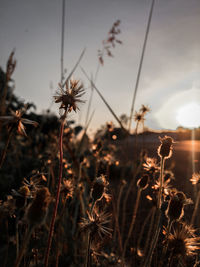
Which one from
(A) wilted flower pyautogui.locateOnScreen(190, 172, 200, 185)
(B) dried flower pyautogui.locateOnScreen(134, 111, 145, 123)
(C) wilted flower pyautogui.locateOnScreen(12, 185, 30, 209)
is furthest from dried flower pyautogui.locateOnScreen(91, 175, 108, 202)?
(B) dried flower pyautogui.locateOnScreen(134, 111, 145, 123)

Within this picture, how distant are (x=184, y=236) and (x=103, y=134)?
2.05 metres

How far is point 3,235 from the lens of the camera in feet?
7.55

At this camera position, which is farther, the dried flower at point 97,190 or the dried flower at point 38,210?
the dried flower at point 97,190

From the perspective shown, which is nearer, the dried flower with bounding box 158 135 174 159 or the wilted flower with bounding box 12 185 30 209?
the wilted flower with bounding box 12 185 30 209

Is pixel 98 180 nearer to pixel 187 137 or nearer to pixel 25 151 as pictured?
pixel 187 137

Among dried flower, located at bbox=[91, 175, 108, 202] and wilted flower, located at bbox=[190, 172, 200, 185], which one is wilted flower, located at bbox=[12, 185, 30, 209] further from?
wilted flower, located at bbox=[190, 172, 200, 185]

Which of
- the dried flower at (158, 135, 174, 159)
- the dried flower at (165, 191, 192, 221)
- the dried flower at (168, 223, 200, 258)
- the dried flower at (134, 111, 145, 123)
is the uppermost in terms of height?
the dried flower at (134, 111, 145, 123)

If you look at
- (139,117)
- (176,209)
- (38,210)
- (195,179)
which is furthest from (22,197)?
(139,117)

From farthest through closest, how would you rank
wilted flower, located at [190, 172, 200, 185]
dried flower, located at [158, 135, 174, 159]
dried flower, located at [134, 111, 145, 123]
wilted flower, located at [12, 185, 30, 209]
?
dried flower, located at [134, 111, 145, 123]
wilted flower, located at [190, 172, 200, 185]
dried flower, located at [158, 135, 174, 159]
wilted flower, located at [12, 185, 30, 209]

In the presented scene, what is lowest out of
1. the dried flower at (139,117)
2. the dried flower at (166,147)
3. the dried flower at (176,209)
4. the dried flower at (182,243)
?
the dried flower at (182,243)

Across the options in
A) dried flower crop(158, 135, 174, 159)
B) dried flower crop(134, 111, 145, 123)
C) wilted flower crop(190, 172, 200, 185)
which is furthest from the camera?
dried flower crop(134, 111, 145, 123)

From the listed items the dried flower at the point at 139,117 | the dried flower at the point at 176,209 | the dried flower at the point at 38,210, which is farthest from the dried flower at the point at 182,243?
the dried flower at the point at 139,117

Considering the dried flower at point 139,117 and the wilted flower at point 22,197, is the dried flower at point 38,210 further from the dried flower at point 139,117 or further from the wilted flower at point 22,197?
the dried flower at point 139,117

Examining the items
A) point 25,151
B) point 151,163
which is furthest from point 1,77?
point 151,163
